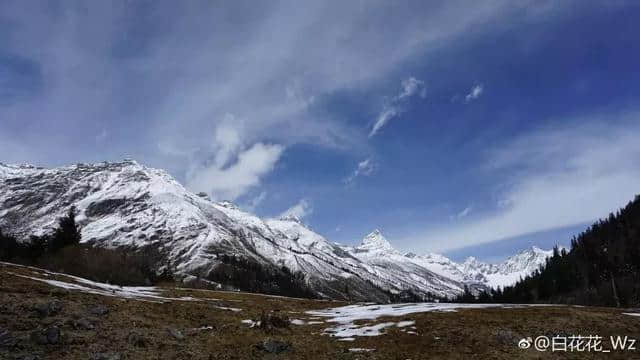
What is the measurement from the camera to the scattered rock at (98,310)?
2803 cm

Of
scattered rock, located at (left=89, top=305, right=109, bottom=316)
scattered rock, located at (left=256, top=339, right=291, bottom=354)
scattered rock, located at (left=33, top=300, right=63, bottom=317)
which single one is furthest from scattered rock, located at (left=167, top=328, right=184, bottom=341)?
scattered rock, located at (left=33, top=300, right=63, bottom=317)

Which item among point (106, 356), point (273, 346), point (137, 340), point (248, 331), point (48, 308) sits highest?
point (48, 308)

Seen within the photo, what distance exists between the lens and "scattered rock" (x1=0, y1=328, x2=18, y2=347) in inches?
844

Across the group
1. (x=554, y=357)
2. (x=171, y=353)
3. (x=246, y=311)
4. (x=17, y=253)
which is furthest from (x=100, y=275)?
(x=554, y=357)

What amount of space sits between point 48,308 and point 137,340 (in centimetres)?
591

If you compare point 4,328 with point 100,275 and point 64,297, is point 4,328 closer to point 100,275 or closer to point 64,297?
point 64,297

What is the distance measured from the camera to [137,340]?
80.2ft

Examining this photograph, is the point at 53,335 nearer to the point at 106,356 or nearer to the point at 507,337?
the point at 106,356

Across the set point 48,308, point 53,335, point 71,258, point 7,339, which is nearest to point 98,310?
point 48,308

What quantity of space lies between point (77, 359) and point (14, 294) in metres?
10.6

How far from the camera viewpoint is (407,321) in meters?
34.6

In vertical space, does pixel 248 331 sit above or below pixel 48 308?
below

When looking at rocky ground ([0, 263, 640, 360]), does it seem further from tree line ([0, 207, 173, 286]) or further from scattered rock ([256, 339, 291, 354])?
tree line ([0, 207, 173, 286])

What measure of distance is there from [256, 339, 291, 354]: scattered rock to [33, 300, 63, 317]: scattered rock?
1102 cm
